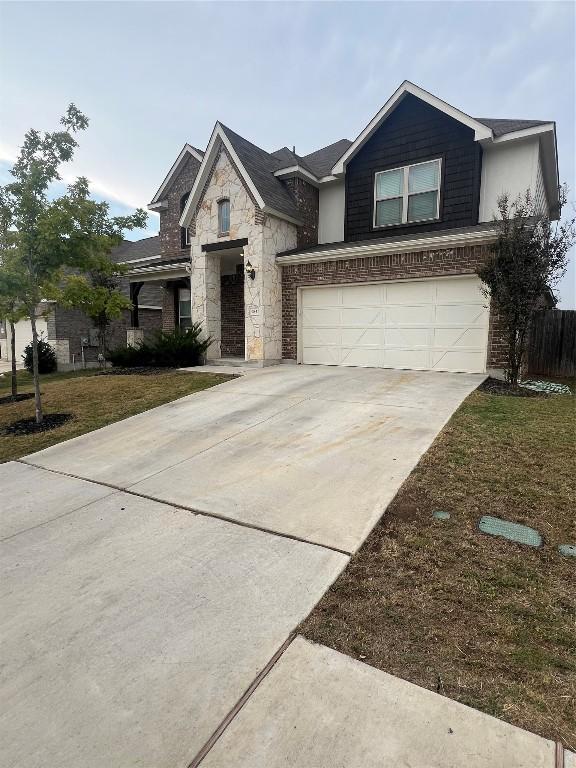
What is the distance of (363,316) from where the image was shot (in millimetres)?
11297

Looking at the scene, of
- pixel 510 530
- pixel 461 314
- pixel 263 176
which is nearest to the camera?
pixel 510 530

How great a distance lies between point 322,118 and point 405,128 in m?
12.4

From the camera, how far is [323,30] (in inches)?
468

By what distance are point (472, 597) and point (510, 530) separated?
3.18 ft

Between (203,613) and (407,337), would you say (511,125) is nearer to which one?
(407,337)

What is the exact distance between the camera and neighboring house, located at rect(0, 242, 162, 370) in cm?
2005

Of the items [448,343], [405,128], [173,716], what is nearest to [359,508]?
[173,716]

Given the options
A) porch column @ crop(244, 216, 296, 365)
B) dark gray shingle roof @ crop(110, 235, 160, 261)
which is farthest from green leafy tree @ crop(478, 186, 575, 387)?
dark gray shingle roof @ crop(110, 235, 160, 261)

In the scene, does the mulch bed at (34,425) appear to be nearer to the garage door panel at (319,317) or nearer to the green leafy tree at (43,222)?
the green leafy tree at (43,222)

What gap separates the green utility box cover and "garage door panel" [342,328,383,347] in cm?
805

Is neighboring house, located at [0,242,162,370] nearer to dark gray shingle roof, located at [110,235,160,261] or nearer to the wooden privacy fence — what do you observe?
dark gray shingle roof, located at [110,235,160,261]

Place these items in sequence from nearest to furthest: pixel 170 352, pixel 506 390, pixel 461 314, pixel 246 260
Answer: pixel 506 390 < pixel 461 314 < pixel 246 260 < pixel 170 352

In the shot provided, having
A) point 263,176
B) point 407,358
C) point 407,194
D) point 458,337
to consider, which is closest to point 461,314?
point 458,337

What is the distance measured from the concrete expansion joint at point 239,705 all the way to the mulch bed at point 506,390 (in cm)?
687
